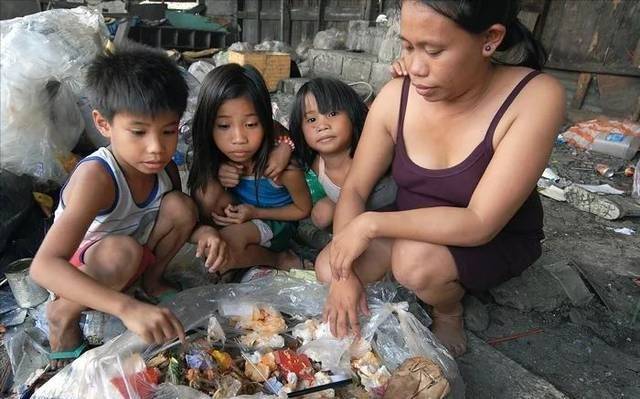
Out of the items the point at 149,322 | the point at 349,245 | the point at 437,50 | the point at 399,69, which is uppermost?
the point at 437,50

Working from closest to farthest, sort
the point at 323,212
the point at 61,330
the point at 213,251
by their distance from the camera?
the point at 61,330
the point at 213,251
the point at 323,212

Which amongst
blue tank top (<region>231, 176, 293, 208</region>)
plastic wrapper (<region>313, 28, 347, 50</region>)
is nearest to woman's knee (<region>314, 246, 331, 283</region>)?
blue tank top (<region>231, 176, 293, 208</region>)

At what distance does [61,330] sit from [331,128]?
4.26 feet

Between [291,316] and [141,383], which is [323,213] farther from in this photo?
[141,383]

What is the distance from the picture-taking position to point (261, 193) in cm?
206

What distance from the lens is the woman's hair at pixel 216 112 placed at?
1756 mm

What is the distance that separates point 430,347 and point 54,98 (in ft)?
8.30

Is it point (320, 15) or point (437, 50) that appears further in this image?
point (320, 15)

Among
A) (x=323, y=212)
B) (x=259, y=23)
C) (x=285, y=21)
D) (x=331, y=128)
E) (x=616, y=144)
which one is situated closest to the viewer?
(x=331, y=128)

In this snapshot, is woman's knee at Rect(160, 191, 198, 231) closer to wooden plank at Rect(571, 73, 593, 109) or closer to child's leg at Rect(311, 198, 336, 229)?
child's leg at Rect(311, 198, 336, 229)

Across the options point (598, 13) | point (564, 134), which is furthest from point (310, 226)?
→ point (598, 13)

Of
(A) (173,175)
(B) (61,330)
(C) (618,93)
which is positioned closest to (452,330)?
(A) (173,175)

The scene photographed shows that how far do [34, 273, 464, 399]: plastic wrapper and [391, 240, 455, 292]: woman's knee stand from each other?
4.4 inches

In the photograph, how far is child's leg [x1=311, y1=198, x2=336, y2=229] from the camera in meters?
2.15
